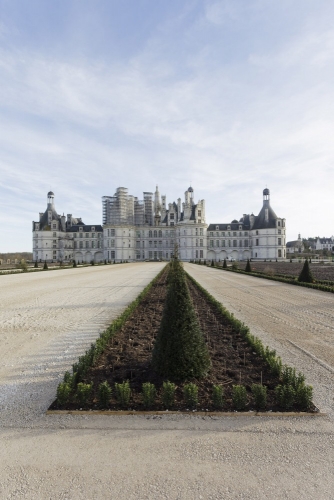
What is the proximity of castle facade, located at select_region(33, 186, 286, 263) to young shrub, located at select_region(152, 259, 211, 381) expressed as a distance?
235 feet

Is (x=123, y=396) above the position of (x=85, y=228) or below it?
below

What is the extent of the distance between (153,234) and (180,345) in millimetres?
78467

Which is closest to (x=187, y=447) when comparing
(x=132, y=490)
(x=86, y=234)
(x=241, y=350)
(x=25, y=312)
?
(x=132, y=490)

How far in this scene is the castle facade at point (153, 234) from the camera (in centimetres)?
7762

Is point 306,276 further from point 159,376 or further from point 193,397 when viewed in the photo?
point 193,397

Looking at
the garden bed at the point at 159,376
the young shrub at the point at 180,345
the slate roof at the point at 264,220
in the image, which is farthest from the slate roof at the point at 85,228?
the young shrub at the point at 180,345

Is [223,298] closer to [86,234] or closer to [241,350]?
[241,350]

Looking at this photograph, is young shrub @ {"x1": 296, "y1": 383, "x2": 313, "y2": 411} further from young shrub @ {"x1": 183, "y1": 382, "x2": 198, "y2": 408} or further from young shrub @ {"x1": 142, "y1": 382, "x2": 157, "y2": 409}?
young shrub @ {"x1": 142, "y1": 382, "x2": 157, "y2": 409}

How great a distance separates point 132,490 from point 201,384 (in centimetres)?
202

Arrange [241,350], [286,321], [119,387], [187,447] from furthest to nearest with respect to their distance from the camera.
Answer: [286,321], [241,350], [119,387], [187,447]

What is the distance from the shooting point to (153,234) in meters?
82.6

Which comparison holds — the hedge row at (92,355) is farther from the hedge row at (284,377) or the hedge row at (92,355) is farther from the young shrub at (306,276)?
the young shrub at (306,276)

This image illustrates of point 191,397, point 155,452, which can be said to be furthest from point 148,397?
point 155,452

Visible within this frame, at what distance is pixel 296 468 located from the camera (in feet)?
9.32
